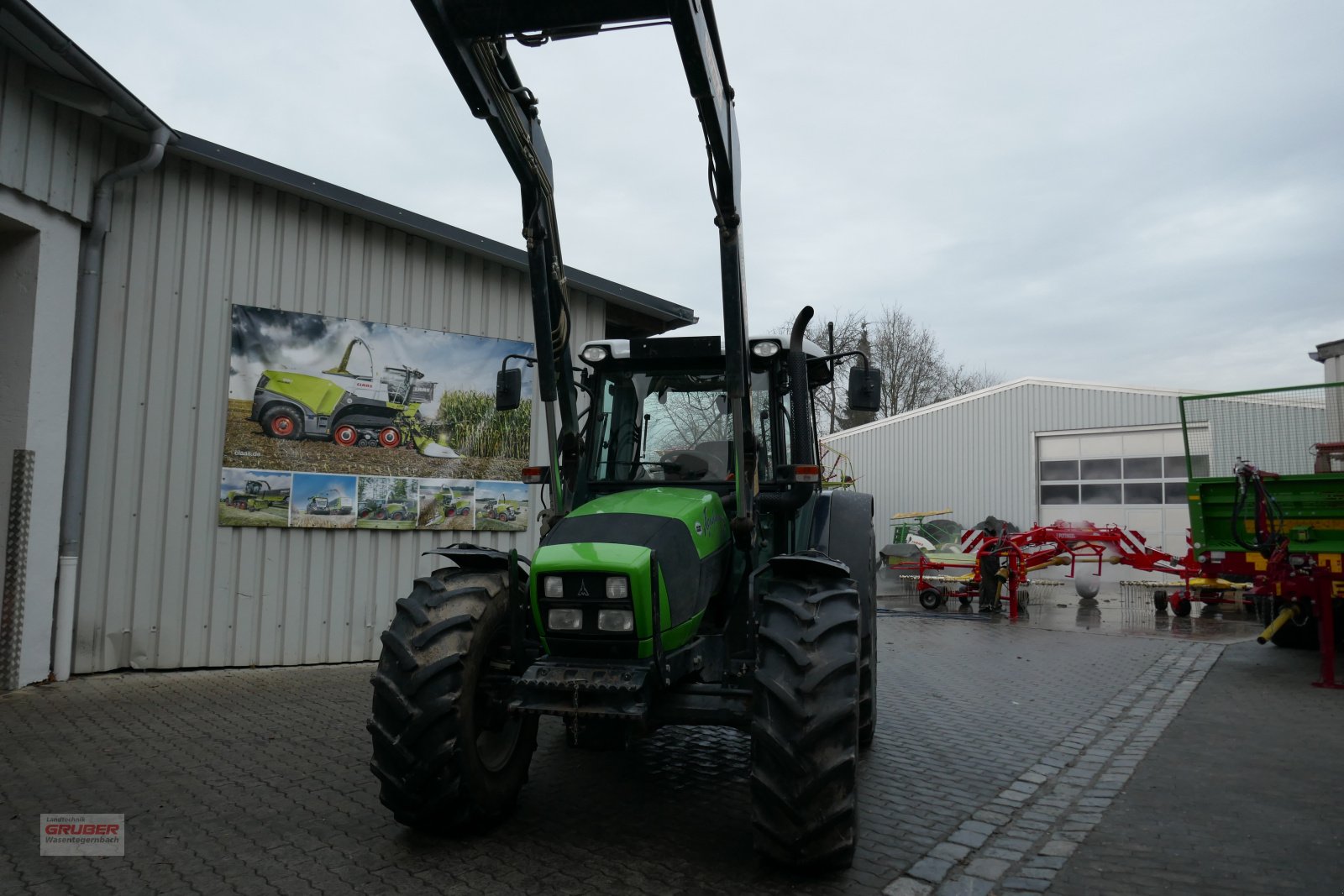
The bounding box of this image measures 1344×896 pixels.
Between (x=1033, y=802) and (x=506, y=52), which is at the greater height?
(x=506, y=52)

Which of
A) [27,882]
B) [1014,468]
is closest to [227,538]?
[27,882]

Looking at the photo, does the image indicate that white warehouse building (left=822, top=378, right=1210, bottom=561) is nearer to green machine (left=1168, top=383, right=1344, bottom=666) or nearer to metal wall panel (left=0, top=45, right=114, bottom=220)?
green machine (left=1168, top=383, right=1344, bottom=666)

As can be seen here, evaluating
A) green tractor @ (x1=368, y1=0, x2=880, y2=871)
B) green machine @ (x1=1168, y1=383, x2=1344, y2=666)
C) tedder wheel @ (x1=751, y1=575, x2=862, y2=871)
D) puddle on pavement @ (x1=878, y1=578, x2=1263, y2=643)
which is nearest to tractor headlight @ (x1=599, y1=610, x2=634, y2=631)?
green tractor @ (x1=368, y1=0, x2=880, y2=871)

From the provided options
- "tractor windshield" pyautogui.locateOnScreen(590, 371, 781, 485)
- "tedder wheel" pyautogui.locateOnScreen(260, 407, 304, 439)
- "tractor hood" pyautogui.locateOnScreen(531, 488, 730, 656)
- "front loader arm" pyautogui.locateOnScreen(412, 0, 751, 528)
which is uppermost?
"front loader arm" pyautogui.locateOnScreen(412, 0, 751, 528)

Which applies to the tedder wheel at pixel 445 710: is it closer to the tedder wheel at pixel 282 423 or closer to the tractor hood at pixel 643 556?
the tractor hood at pixel 643 556

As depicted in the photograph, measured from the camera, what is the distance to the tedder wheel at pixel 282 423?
8.23 metres

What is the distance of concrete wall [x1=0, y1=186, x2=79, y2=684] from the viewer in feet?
22.7

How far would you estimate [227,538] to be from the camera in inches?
316

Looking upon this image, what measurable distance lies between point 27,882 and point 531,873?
6.35 ft

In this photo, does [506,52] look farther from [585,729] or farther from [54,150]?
[54,150]

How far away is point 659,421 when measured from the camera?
5.27 meters

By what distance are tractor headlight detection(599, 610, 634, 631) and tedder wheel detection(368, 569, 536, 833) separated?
0.58 m

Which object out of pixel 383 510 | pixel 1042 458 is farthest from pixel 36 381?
pixel 1042 458

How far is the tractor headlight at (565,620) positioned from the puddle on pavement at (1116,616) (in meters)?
11.2
